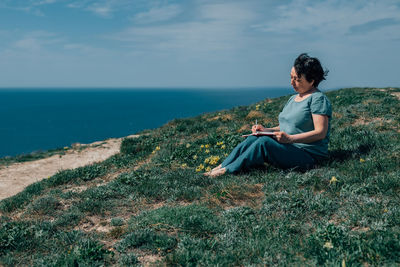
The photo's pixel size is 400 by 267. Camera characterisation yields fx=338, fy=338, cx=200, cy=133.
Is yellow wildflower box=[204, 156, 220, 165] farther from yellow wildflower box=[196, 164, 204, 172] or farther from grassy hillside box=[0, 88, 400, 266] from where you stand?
yellow wildflower box=[196, 164, 204, 172]

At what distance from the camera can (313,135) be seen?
5754 millimetres

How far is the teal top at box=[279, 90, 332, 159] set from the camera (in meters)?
5.72

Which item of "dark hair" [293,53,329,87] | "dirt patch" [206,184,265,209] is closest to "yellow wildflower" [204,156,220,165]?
"dirt patch" [206,184,265,209]

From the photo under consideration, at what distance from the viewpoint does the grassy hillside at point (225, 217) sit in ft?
11.7

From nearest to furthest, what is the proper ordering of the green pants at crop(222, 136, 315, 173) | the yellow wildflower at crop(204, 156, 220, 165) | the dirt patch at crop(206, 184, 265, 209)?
1. the dirt patch at crop(206, 184, 265, 209)
2. the green pants at crop(222, 136, 315, 173)
3. the yellow wildflower at crop(204, 156, 220, 165)

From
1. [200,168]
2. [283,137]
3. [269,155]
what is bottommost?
[200,168]

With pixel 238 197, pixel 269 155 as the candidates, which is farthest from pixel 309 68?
pixel 238 197

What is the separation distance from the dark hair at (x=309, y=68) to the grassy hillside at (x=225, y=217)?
5.31ft

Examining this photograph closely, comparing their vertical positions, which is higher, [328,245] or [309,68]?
[309,68]

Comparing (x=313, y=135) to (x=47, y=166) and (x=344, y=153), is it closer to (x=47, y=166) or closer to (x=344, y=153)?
(x=344, y=153)

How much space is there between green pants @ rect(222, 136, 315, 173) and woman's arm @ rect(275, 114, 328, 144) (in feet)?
0.71

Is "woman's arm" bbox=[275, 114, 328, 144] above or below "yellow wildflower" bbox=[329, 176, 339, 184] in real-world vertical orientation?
above

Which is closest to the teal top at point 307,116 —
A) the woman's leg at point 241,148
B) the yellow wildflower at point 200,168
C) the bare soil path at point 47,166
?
the woman's leg at point 241,148

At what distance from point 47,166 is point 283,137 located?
38.3 feet
